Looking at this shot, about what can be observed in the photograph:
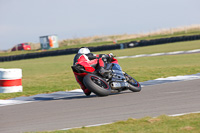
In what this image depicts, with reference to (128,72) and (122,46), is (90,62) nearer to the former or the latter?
(128,72)

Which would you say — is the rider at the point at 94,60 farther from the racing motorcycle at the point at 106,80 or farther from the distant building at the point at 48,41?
the distant building at the point at 48,41

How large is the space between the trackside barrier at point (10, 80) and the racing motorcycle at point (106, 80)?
278 centimetres

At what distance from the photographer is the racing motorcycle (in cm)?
949

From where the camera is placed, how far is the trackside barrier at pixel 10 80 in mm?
11930

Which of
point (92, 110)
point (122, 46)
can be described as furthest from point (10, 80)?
point (122, 46)

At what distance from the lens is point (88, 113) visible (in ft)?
24.2

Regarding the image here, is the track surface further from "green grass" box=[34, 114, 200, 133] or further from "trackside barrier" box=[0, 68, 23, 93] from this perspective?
"trackside barrier" box=[0, 68, 23, 93]

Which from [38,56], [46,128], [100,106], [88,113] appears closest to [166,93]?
[100,106]

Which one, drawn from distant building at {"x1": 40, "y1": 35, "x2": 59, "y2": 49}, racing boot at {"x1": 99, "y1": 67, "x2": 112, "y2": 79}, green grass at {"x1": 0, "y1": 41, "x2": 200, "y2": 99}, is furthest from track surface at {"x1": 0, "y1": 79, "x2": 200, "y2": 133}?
distant building at {"x1": 40, "y1": 35, "x2": 59, "y2": 49}

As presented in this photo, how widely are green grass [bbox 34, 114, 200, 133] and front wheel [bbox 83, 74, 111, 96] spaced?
3.38 metres

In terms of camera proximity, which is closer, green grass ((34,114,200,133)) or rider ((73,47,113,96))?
green grass ((34,114,200,133))

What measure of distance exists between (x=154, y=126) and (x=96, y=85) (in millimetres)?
4046

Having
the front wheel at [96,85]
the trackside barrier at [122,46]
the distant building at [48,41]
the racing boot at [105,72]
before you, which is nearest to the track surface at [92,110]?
the front wheel at [96,85]

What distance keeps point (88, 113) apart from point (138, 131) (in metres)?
2.17
